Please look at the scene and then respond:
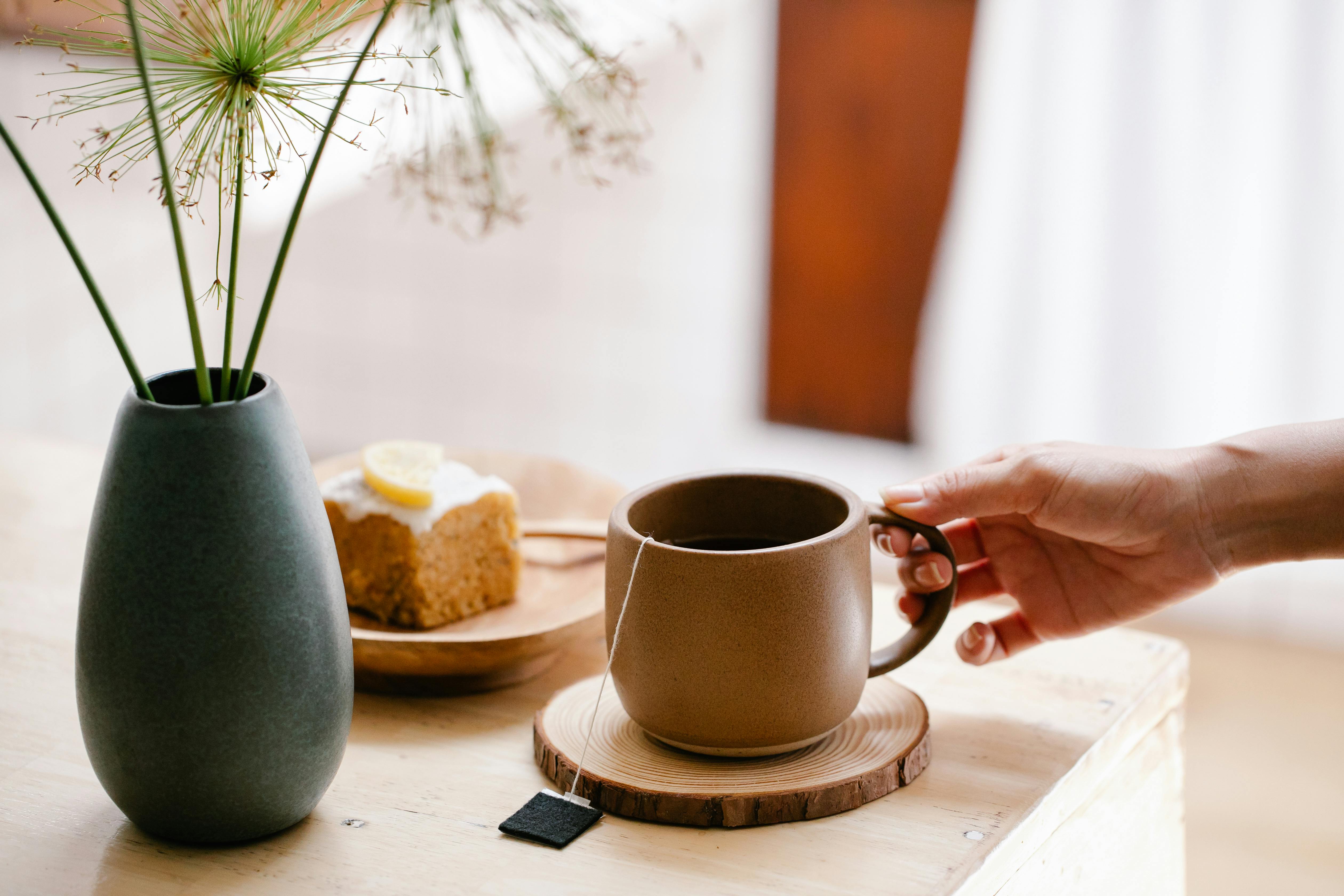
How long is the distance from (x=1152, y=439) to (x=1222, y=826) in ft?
2.63

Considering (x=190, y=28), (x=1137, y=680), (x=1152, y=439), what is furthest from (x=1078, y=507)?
(x=1152, y=439)

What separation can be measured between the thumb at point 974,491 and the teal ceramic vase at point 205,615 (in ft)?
1.35

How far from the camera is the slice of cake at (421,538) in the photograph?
1.03m

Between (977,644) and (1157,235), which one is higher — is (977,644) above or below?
below

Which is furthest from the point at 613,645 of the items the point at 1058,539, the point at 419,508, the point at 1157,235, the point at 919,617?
the point at 1157,235

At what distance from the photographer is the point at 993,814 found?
782 mm

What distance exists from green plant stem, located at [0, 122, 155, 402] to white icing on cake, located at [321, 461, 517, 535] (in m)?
0.37

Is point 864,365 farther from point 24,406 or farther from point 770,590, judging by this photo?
point 770,590

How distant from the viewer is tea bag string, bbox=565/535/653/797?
0.76 metres

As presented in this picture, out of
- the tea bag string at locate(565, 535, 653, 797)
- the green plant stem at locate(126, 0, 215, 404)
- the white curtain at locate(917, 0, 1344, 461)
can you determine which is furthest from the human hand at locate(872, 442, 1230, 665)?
the white curtain at locate(917, 0, 1344, 461)

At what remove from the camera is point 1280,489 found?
36.2 inches

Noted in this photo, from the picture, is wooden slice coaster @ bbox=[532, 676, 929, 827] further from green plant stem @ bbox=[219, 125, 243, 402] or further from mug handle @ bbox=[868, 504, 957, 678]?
green plant stem @ bbox=[219, 125, 243, 402]

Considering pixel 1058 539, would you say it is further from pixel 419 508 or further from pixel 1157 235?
pixel 1157 235

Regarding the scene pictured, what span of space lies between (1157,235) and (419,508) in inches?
69.6
